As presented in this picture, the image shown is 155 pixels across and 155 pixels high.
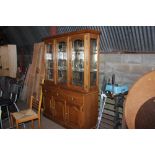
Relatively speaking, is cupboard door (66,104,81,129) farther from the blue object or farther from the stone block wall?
the stone block wall

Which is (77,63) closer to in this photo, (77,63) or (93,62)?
Answer: (77,63)

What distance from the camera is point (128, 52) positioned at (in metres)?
2.96

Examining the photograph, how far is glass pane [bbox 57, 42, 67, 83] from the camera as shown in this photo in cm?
334

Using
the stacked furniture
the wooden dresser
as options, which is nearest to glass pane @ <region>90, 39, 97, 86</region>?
the wooden dresser

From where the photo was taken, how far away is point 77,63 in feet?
10.4

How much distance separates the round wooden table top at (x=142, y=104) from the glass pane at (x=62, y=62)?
1584mm

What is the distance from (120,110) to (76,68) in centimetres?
113

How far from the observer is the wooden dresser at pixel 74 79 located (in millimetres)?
2879

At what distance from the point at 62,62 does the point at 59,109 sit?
954 mm

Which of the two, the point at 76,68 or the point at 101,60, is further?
the point at 101,60
